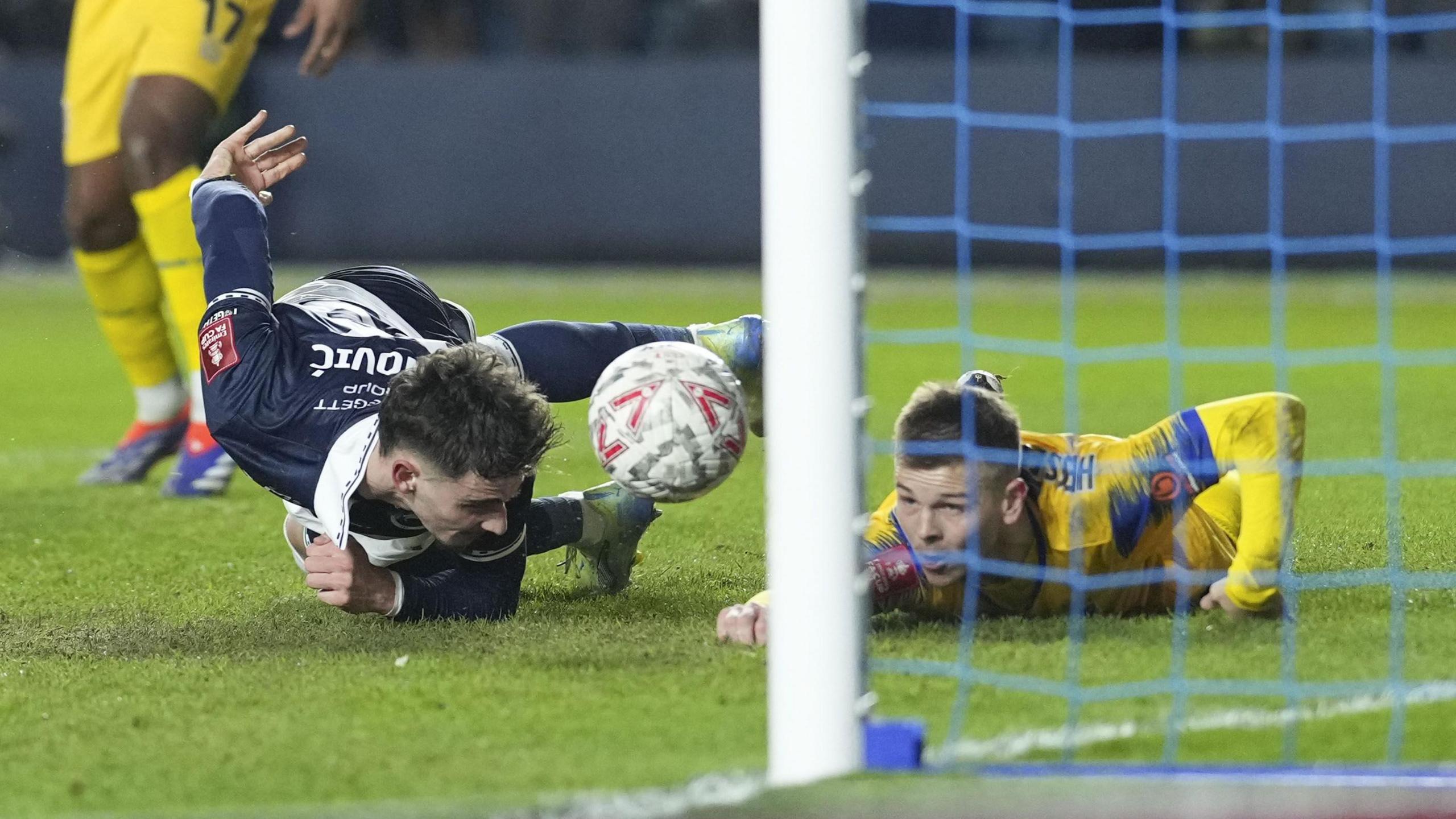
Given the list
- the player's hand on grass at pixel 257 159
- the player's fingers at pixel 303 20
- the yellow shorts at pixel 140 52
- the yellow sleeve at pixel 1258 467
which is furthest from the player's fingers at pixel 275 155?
the yellow sleeve at pixel 1258 467

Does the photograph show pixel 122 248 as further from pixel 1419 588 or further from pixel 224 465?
pixel 1419 588

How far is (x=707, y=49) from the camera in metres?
14.6

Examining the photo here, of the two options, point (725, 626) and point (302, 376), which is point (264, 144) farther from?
point (725, 626)

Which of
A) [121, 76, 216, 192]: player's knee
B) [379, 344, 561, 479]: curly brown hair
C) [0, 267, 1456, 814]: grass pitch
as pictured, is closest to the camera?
[0, 267, 1456, 814]: grass pitch

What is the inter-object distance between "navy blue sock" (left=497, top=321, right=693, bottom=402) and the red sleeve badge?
0.58m

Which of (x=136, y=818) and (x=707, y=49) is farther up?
(x=707, y=49)

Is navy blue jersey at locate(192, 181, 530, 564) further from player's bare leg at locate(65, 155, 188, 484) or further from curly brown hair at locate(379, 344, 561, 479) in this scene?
player's bare leg at locate(65, 155, 188, 484)

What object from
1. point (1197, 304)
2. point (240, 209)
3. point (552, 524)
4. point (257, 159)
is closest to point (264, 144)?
point (257, 159)

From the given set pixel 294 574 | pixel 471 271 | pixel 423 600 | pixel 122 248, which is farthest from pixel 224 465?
pixel 471 271

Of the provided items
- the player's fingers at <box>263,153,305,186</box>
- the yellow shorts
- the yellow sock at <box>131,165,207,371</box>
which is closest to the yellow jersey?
the player's fingers at <box>263,153,305,186</box>

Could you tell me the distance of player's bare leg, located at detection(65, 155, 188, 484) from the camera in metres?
5.75

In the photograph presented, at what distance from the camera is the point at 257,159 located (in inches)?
164

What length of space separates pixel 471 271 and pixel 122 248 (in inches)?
346

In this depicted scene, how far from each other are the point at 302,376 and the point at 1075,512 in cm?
153
